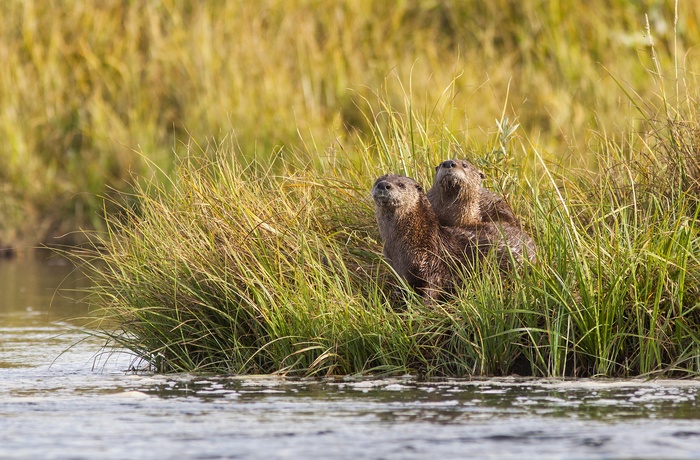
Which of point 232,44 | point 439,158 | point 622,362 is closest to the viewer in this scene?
point 622,362

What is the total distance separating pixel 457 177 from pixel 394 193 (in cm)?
41

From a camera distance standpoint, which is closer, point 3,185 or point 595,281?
point 595,281

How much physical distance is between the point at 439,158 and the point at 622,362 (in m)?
2.01

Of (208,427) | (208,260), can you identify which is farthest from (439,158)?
(208,427)

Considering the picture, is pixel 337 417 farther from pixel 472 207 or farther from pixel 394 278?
pixel 472 207

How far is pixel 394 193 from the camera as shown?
634 cm

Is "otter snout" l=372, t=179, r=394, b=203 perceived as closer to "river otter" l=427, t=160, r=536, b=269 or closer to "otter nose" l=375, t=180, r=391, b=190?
"otter nose" l=375, t=180, r=391, b=190

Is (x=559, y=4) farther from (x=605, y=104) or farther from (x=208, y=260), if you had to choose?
(x=208, y=260)

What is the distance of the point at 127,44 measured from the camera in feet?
49.8

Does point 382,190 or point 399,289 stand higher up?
point 382,190

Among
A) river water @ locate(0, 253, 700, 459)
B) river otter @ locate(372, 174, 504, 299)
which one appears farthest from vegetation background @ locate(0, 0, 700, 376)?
river water @ locate(0, 253, 700, 459)

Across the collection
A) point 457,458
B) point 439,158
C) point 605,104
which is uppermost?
point 605,104

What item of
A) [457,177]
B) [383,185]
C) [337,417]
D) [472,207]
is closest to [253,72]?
[472,207]

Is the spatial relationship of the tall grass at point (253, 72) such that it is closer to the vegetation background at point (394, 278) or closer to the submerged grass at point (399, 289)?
the vegetation background at point (394, 278)
